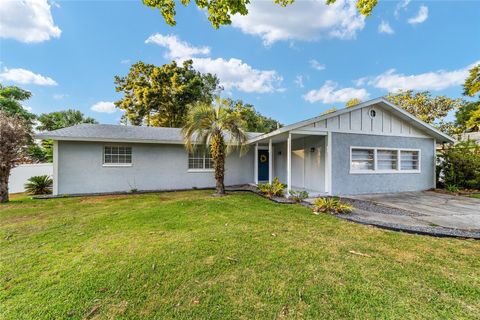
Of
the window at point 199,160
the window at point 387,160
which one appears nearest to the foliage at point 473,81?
the window at point 387,160

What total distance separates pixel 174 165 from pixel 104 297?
8629 millimetres

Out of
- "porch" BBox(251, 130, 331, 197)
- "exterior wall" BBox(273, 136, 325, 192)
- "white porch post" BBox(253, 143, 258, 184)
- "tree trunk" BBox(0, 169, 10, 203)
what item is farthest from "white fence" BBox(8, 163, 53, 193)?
"exterior wall" BBox(273, 136, 325, 192)

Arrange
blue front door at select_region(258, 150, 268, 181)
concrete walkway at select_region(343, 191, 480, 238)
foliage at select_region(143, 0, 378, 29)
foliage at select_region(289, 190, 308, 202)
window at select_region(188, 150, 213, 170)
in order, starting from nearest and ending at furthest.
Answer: concrete walkway at select_region(343, 191, 480, 238)
foliage at select_region(143, 0, 378, 29)
foliage at select_region(289, 190, 308, 202)
window at select_region(188, 150, 213, 170)
blue front door at select_region(258, 150, 268, 181)

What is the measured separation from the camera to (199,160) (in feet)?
36.7

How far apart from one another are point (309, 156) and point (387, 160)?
3.65 metres

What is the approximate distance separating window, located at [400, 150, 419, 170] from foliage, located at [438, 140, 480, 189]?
5.81 feet

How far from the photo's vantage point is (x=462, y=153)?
9.89m

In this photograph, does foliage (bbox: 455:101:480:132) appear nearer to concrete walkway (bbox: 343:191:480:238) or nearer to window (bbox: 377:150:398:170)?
window (bbox: 377:150:398:170)

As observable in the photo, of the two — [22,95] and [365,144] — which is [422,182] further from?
[22,95]

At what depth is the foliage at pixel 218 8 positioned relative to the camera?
4.64 meters

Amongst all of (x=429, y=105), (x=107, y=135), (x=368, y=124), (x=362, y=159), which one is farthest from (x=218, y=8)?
(x=429, y=105)

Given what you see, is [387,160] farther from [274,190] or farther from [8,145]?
[8,145]

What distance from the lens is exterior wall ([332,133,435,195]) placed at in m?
8.48

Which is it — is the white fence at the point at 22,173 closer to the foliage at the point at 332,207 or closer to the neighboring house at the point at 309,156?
the neighboring house at the point at 309,156
